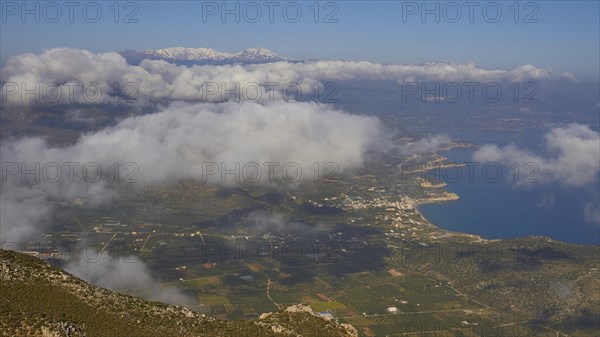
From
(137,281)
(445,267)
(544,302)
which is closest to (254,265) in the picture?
(137,281)

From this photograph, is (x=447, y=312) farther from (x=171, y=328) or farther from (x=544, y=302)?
(x=171, y=328)

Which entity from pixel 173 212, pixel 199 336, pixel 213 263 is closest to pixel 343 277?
pixel 213 263

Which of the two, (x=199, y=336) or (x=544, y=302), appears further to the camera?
(x=544, y=302)

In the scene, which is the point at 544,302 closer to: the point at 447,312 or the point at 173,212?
the point at 447,312

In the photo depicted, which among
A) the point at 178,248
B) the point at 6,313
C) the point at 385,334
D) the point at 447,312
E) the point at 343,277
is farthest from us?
the point at 178,248

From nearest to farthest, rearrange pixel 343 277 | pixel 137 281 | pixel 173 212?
pixel 137 281 < pixel 343 277 < pixel 173 212

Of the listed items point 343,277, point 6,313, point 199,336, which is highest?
point 6,313

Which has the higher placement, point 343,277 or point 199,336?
point 199,336
